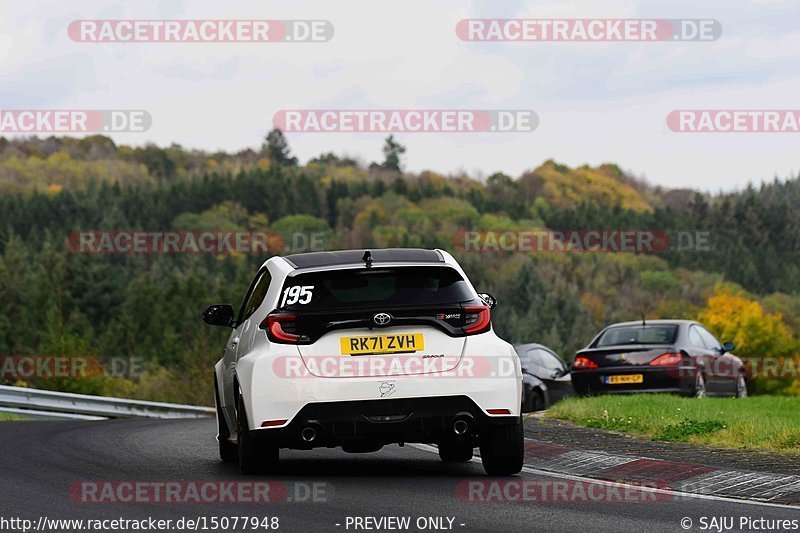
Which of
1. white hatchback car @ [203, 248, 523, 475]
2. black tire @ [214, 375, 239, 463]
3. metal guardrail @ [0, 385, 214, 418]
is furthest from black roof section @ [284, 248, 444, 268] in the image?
metal guardrail @ [0, 385, 214, 418]

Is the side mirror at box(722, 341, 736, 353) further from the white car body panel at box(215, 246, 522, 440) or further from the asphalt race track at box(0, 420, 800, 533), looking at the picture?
the white car body panel at box(215, 246, 522, 440)

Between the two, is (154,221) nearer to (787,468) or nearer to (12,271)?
(12,271)

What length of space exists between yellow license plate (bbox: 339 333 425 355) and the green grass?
377 centimetres

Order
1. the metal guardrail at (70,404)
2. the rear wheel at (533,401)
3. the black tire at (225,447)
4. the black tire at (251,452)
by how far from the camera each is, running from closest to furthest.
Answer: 1. the black tire at (251,452)
2. the black tire at (225,447)
3. the metal guardrail at (70,404)
4. the rear wheel at (533,401)

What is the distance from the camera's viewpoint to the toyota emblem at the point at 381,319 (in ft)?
32.7

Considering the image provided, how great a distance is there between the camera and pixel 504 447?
10445 mm

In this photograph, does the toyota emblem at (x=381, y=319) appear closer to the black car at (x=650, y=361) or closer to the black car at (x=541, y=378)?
the black car at (x=650, y=361)

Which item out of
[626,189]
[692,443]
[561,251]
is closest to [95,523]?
[692,443]

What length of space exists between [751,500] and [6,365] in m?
95.0

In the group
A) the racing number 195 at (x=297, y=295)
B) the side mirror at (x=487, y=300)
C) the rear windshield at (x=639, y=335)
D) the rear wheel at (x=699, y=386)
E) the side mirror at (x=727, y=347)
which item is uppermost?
the racing number 195 at (x=297, y=295)

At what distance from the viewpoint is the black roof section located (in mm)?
10578

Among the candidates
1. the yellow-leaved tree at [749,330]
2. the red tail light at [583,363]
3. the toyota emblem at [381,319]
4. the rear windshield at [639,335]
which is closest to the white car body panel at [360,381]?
the toyota emblem at [381,319]

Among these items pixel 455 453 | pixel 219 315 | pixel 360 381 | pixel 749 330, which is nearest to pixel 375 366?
pixel 360 381

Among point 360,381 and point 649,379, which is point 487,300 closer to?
point 360,381
